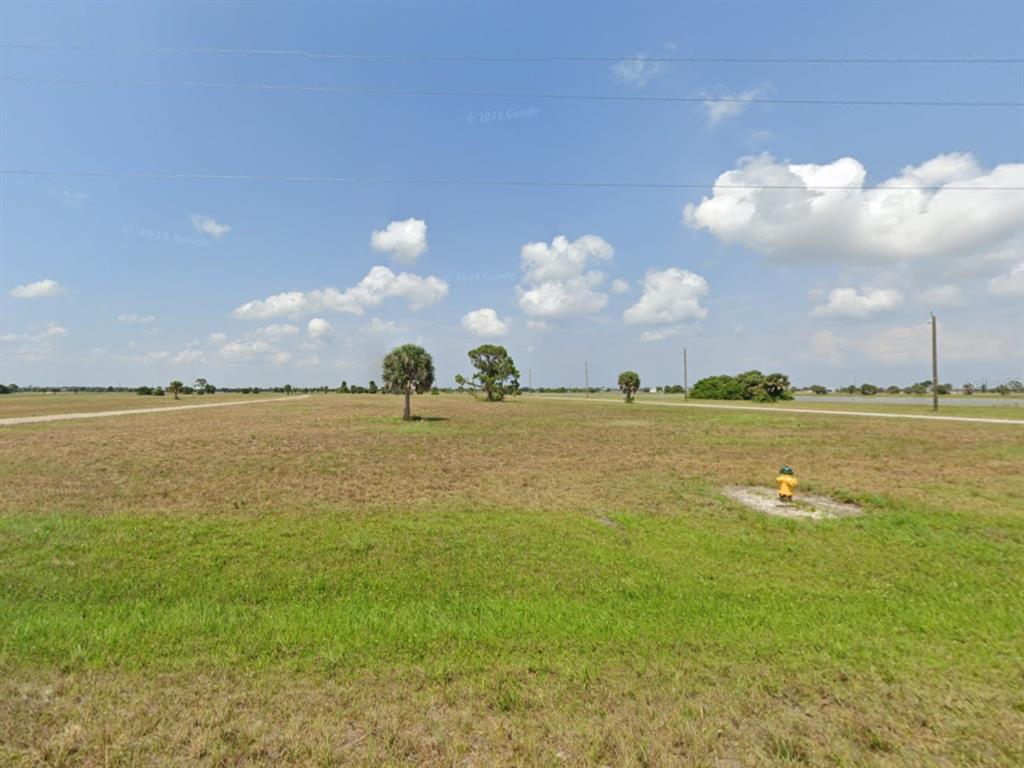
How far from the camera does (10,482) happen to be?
9.95 metres

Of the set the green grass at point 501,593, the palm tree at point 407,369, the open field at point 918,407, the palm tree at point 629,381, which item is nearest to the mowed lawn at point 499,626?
the green grass at point 501,593

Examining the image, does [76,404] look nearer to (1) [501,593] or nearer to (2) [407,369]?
(2) [407,369]

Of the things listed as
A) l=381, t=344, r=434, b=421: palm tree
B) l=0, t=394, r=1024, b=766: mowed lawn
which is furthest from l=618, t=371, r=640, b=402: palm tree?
l=0, t=394, r=1024, b=766: mowed lawn

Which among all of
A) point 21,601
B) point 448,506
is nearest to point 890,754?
point 448,506

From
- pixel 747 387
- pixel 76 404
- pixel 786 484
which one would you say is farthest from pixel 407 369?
pixel 747 387

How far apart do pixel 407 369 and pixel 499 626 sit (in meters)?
27.3

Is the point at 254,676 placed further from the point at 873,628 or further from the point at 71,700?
the point at 873,628

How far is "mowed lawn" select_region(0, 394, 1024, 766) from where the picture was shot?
10.1 ft

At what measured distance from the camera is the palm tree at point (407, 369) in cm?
3047

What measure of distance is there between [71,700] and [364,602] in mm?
2473

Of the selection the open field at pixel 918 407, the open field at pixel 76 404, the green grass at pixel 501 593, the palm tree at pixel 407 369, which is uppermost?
the palm tree at pixel 407 369

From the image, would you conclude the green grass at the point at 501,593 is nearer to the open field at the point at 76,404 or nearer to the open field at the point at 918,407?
the open field at the point at 918,407

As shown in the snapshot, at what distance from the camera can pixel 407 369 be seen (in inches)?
1205

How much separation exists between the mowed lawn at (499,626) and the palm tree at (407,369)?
2046 centimetres
